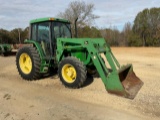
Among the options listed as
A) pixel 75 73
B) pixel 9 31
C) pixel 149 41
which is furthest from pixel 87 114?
pixel 9 31

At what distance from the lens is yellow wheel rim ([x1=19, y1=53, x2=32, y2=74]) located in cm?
834

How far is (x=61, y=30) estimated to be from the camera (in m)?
8.16

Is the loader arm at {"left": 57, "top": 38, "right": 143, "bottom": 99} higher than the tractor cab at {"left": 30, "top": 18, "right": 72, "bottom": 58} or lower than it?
lower

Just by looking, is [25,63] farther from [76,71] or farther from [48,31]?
[76,71]

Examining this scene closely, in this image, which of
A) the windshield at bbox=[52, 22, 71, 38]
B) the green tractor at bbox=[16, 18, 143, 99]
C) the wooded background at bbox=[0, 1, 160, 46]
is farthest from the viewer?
the wooded background at bbox=[0, 1, 160, 46]

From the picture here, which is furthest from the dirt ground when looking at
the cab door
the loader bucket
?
the cab door

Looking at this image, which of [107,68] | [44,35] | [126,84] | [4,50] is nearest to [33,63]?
[44,35]

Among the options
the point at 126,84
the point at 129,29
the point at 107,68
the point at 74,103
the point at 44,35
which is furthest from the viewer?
the point at 129,29

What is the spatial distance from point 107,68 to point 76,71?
925mm

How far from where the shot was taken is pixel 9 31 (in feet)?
153

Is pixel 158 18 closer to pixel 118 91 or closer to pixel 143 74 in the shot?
pixel 143 74

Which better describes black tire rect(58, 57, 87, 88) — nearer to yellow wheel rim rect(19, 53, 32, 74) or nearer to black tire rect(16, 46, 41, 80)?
black tire rect(16, 46, 41, 80)

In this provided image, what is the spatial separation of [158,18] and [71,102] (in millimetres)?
33499

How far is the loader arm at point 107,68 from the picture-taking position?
586 centimetres
